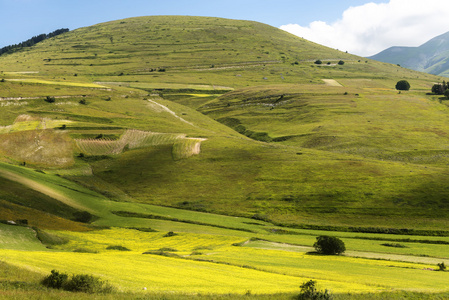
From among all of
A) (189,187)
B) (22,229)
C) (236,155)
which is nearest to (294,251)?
(22,229)

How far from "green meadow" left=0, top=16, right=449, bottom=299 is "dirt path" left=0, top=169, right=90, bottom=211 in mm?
498

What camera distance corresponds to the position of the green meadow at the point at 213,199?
36781 mm

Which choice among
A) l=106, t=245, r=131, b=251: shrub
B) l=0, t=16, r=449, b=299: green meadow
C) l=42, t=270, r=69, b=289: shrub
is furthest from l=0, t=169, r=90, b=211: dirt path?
l=42, t=270, r=69, b=289: shrub

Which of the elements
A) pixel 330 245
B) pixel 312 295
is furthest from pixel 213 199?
pixel 312 295

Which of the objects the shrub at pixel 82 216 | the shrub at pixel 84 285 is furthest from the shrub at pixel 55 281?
the shrub at pixel 82 216

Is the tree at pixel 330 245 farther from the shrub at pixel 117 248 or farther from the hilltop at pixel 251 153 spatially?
the shrub at pixel 117 248

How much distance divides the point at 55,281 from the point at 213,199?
72523 millimetres

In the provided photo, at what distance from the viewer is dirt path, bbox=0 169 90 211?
81.4m

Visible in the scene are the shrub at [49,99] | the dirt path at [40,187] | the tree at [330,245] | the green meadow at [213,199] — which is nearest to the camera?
the green meadow at [213,199]

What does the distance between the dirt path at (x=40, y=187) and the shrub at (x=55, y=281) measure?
56274mm

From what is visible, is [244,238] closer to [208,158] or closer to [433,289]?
[433,289]

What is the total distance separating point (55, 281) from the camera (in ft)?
90.4

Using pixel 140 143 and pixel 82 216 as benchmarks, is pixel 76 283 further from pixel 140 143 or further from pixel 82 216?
pixel 140 143

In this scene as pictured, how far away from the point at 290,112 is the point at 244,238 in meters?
133
